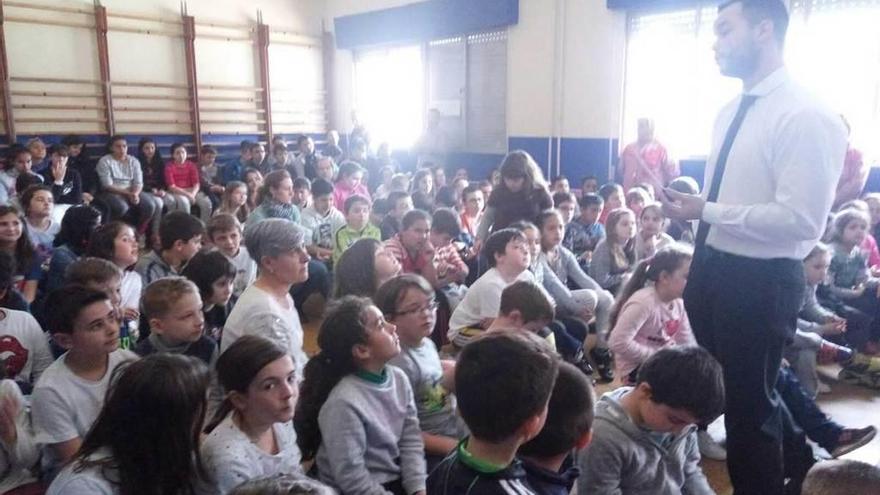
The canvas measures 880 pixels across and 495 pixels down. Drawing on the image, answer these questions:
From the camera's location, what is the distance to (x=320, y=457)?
178 centimetres

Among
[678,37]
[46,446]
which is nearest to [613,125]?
[678,37]

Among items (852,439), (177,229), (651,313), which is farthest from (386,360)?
(852,439)

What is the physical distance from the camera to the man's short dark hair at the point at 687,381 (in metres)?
1.53

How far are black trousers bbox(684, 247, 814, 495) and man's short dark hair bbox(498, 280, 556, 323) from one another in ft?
1.83

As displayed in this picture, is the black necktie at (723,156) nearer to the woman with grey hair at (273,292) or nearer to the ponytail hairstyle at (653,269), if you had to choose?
the ponytail hairstyle at (653,269)

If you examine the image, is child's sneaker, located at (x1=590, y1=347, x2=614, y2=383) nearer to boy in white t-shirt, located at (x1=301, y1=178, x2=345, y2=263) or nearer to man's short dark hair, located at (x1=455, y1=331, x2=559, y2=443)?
boy in white t-shirt, located at (x1=301, y1=178, x2=345, y2=263)

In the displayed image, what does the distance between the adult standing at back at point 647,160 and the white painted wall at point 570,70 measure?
0.75m

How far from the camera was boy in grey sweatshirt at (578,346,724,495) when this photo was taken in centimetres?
155

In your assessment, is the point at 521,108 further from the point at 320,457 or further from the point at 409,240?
the point at 320,457

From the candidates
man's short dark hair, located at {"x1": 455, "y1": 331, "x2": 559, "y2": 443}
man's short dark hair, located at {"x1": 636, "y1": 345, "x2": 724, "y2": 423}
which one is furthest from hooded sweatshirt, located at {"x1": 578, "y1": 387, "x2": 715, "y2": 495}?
man's short dark hair, located at {"x1": 455, "y1": 331, "x2": 559, "y2": 443}

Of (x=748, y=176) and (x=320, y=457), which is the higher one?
(x=748, y=176)

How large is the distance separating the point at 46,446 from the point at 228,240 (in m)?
1.71

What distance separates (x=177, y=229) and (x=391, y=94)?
709 centimetres

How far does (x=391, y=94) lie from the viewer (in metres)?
9.67
